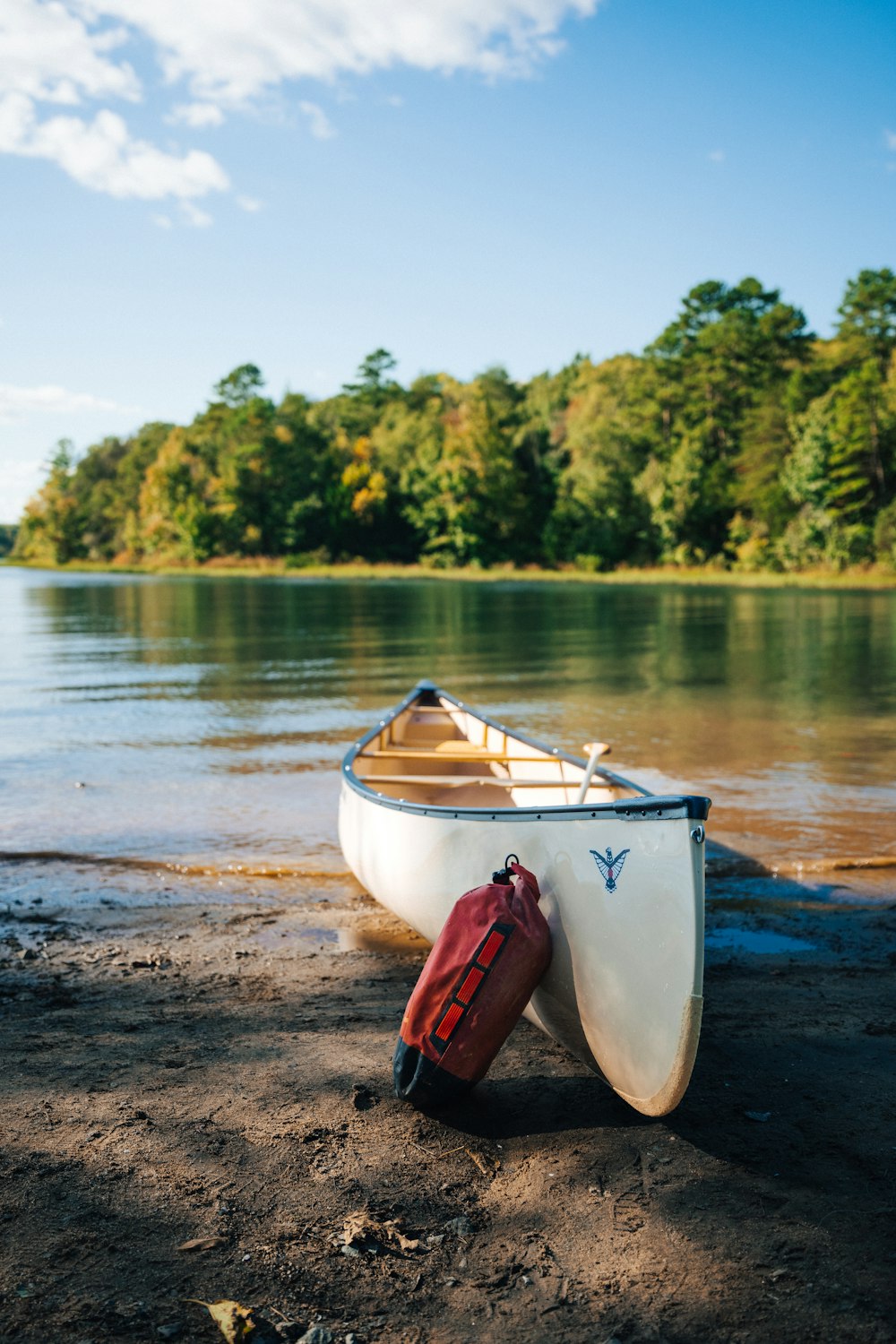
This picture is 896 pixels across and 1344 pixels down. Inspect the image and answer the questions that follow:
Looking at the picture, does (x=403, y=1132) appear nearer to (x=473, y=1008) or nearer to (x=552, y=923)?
(x=473, y=1008)

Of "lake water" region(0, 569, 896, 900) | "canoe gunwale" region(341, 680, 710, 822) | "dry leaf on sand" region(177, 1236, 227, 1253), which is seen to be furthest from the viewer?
"lake water" region(0, 569, 896, 900)

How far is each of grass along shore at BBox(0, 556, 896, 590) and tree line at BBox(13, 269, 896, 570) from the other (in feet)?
3.34

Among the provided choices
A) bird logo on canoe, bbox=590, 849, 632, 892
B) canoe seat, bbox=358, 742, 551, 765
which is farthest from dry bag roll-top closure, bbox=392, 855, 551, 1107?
canoe seat, bbox=358, 742, 551, 765

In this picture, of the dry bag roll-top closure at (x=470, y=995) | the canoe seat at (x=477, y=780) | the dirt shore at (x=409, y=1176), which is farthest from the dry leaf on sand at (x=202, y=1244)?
the canoe seat at (x=477, y=780)

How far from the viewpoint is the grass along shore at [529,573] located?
5738 cm

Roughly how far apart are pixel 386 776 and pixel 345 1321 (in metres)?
4.75

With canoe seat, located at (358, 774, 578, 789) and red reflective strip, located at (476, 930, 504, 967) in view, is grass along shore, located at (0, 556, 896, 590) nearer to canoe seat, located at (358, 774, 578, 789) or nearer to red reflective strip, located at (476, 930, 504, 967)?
canoe seat, located at (358, 774, 578, 789)

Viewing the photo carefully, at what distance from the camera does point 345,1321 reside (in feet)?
8.76

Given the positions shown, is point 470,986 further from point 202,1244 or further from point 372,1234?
point 202,1244

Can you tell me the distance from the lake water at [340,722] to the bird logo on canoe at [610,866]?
4004 mm

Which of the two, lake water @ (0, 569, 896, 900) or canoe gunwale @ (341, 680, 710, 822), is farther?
lake water @ (0, 569, 896, 900)

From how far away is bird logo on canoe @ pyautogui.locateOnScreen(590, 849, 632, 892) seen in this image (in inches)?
140

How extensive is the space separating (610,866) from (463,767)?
5439 millimetres

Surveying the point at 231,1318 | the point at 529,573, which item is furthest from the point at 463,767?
the point at 529,573
